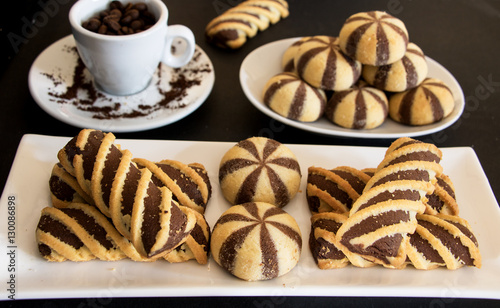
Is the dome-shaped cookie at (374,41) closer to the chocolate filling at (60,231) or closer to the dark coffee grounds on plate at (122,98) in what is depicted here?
the dark coffee grounds on plate at (122,98)

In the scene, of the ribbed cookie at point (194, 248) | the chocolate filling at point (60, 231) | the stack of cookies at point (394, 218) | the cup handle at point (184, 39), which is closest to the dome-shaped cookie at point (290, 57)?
the cup handle at point (184, 39)

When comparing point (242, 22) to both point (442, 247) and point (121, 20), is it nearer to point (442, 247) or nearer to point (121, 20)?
point (121, 20)

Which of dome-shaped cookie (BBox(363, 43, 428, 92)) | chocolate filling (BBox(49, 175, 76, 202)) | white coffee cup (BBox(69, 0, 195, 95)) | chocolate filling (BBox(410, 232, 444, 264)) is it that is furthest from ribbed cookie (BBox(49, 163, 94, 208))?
dome-shaped cookie (BBox(363, 43, 428, 92))

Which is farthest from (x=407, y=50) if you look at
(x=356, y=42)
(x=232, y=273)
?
(x=232, y=273)

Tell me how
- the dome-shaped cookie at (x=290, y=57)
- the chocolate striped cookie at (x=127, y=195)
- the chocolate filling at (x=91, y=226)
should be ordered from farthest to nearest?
the dome-shaped cookie at (x=290, y=57) < the chocolate filling at (x=91, y=226) < the chocolate striped cookie at (x=127, y=195)

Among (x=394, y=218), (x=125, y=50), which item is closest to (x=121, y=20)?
(x=125, y=50)
